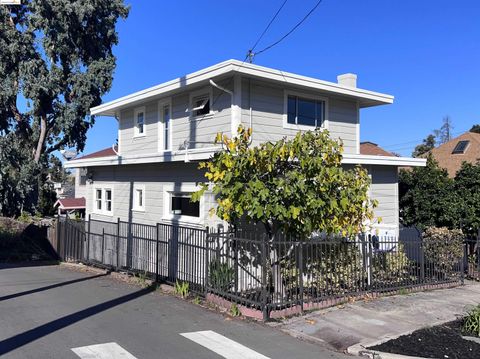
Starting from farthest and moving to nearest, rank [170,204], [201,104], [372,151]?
[372,151] < [170,204] < [201,104]

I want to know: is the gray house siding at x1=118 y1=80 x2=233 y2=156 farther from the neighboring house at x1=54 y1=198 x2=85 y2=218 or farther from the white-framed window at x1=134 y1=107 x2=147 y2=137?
the neighboring house at x1=54 y1=198 x2=85 y2=218

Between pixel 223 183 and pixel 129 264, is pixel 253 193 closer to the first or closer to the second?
pixel 223 183

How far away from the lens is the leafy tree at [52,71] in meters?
27.9

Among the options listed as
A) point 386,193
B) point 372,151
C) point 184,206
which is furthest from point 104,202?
point 372,151

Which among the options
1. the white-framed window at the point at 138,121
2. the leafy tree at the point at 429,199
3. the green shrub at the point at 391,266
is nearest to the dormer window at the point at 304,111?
the green shrub at the point at 391,266

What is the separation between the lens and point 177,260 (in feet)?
36.0

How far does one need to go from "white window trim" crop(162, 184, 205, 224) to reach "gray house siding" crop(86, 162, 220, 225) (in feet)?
0.08

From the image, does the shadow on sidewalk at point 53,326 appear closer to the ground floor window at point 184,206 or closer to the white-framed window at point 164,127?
the ground floor window at point 184,206

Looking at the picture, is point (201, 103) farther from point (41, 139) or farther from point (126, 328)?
point (41, 139)

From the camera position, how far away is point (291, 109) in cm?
1225

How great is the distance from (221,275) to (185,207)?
3.81 meters

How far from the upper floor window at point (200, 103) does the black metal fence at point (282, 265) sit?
3.08m

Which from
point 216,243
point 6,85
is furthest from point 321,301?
point 6,85

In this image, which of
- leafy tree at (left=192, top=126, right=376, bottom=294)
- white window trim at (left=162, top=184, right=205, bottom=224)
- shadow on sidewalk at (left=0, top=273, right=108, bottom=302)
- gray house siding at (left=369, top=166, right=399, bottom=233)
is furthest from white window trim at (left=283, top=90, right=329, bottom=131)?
shadow on sidewalk at (left=0, top=273, right=108, bottom=302)
